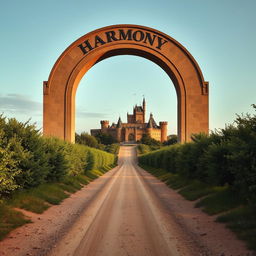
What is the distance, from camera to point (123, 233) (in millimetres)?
8781

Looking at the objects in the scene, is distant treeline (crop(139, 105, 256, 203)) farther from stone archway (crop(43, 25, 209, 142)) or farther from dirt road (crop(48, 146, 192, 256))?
stone archway (crop(43, 25, 209, 142))

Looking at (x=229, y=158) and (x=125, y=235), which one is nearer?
(x=125, y=235)

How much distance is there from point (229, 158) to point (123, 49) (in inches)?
604

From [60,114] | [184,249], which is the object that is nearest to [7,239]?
[184,249]

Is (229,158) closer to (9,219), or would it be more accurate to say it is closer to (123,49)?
(9,219)

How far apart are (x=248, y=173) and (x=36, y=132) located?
417 inches

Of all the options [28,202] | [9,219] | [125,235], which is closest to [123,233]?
[125,235]

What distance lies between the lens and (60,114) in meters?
24.6

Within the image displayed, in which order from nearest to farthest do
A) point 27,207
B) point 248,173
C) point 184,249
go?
point 184,249 < point 248,173 < point 27,207

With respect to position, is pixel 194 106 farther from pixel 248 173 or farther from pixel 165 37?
pixel 248 173

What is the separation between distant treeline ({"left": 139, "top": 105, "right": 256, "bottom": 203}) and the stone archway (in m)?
4.33

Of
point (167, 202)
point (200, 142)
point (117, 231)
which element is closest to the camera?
point (117, 231)

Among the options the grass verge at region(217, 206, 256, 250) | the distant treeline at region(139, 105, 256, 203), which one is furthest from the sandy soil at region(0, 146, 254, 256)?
the distant treeline at region(139, 105, 256, 203)

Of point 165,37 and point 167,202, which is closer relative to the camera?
point 167,202
